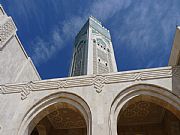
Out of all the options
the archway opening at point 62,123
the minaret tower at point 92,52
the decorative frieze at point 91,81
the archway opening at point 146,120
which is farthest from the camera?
the minaret tower at point 92,52

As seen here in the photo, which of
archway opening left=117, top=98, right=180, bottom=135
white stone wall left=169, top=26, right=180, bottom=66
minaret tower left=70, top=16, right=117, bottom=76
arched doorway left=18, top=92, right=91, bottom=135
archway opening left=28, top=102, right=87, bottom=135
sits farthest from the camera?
minaret tower left=70, top=16, right=117, bottom=76

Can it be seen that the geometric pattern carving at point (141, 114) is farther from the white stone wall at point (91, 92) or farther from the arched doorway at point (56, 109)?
the arched doorway at point (56, 109)

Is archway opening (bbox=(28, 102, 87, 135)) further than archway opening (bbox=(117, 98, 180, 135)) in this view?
Yes

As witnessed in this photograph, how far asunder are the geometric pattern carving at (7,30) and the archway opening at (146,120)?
5106 millimetres

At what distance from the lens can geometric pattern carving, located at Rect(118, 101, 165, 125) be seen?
7.67 metres

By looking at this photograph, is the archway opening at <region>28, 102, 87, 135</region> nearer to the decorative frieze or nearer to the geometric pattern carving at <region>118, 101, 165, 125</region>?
the decorative frieze

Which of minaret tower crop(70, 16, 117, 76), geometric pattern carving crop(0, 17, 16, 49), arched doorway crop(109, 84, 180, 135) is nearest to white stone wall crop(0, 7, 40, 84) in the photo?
geometric pattern carving crop(0, 17, 16, 49)

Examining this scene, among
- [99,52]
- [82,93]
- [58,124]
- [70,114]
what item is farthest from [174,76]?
[99,52]

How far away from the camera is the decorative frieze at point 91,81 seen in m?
6.46

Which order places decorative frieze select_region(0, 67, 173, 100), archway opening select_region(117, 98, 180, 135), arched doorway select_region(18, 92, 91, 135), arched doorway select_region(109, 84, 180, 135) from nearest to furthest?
arched doorway select_region(109, 84, 180, 135), arched doorway select_region(18, 92, 91, 135), decorative frieze select_region(0, 67, 173, 100), archway opening select_region(117, 98, 180, 135)

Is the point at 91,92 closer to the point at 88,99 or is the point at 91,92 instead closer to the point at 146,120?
the point at 88,99

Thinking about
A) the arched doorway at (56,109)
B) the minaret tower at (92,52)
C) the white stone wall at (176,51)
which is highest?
the minaret tower at (92,52)

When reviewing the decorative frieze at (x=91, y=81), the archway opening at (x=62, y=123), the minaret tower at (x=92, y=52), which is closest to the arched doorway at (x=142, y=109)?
the decorative frieze at (x=91, y=81)

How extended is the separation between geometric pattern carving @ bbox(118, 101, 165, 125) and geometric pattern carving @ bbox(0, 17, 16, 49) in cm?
507
